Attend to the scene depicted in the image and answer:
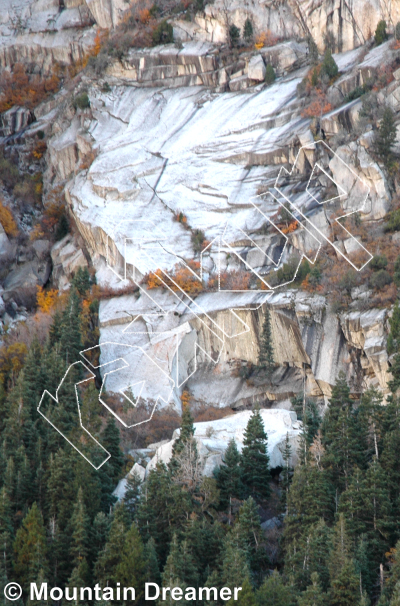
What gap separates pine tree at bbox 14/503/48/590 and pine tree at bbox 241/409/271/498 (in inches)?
457

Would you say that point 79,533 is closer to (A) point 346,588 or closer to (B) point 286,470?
Result: (B) point 286,470

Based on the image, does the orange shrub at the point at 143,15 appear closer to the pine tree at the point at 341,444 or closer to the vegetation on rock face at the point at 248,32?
the vegetation on rock face at the point at 248,32

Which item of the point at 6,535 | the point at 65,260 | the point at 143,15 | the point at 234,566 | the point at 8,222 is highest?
the point at 143,15

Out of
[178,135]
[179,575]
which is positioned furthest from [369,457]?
[178,135]

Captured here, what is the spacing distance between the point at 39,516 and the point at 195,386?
24.6 m

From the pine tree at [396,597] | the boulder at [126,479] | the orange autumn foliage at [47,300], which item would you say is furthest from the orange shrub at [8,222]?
the pine tree at [396,597]

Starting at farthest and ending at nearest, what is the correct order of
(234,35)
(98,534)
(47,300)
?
(234,35), (47,300), (98,534)

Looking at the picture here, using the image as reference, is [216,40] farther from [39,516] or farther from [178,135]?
[39,516]

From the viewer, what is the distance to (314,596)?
4238cm

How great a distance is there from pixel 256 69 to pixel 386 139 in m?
20.2

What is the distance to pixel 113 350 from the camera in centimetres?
7406

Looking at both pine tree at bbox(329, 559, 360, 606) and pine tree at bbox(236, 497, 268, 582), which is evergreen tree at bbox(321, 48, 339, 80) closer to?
pine tree at bbox(236, 497, 268, 582)

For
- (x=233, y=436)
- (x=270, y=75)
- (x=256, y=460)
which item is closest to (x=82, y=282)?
(x=233, y=436)

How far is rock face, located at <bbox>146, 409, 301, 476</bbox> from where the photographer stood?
186 ft
